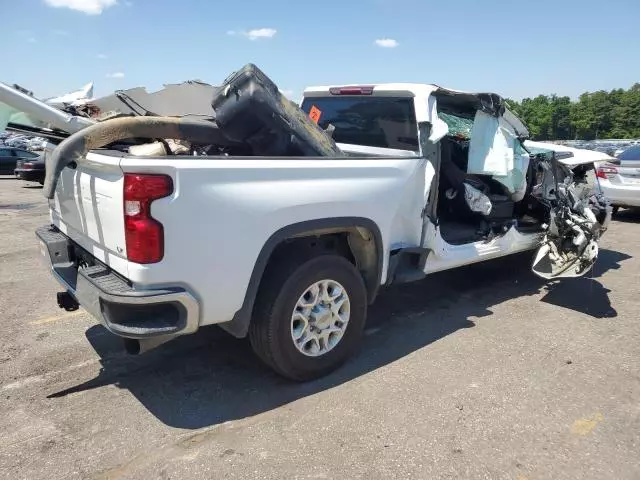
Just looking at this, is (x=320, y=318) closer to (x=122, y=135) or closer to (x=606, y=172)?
(x=122, y=135)

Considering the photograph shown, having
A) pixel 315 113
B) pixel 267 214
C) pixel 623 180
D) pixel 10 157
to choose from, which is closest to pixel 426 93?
pixel 315 113

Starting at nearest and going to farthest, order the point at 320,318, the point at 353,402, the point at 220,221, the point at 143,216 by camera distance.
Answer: the point at 143,216
the point at 220,221
the point at 353,402
the point at 320,318

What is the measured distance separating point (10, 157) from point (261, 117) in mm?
21859

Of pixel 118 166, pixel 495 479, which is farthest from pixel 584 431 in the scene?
pixel 118 166

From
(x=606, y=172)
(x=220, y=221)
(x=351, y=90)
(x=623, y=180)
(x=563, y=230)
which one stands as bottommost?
(x=563, y=230)

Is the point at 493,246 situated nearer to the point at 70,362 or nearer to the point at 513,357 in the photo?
the point at 513,357

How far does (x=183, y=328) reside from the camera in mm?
2820

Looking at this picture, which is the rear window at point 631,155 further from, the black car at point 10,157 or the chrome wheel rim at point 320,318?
the black car at point 10,157

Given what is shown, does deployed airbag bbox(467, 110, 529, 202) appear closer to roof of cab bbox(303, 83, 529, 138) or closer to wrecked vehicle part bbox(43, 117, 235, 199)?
roof of cab bbox(303, 83, 529, 138)

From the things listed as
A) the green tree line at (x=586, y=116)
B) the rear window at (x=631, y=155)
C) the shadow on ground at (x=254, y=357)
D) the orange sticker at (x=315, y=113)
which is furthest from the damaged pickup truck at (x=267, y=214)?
the green tree line at (x=586, y=116)

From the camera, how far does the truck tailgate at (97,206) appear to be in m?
2.78

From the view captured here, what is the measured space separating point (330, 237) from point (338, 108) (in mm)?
1967

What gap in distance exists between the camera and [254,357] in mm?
3959

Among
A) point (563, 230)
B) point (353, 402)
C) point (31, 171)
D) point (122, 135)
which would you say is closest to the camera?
point (122, 135)
